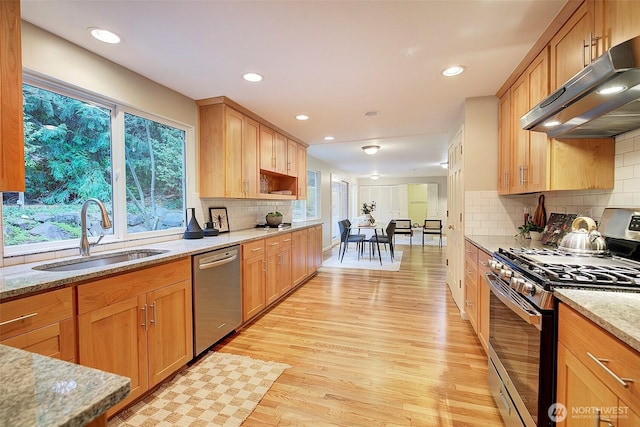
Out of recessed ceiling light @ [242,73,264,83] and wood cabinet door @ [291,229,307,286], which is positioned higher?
recessed ceiling light @ [242,73,264,83]

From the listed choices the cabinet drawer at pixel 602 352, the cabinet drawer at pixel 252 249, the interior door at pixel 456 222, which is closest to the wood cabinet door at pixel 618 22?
the cabinet drawer at pixel 602 352

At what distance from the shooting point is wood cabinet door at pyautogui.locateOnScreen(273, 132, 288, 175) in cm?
400

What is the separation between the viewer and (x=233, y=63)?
85.6 inches

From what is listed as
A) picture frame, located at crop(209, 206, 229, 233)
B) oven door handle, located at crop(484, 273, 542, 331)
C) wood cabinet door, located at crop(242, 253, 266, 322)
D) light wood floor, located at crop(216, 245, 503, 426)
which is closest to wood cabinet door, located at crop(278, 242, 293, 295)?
light wood floor, located at crop(216, 245, 503, 426)

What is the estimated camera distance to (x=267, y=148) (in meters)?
3.76

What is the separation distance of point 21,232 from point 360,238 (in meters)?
4.97

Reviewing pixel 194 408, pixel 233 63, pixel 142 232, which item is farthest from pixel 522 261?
pixel 142 232

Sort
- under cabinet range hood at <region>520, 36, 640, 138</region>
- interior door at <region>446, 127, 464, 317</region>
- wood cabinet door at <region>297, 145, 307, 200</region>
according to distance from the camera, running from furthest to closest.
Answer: wood cabinet door at <region>297, 145, 307, 200</region> → interior door at <region>446, 127, 464, 317</region> → under cabinet range hood at <region>520, 36, 640, 138</region>

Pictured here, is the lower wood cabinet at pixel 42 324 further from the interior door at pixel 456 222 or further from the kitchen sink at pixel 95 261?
the interior door at pixel 456 222

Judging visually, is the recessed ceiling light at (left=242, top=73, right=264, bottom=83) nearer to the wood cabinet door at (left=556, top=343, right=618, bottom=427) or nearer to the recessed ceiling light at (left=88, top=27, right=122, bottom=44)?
the recessed ceiling light at (left=88, top=27, right=122, bottom=44)

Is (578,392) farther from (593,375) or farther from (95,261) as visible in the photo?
(95,261)

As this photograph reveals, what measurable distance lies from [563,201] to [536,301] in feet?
5.30

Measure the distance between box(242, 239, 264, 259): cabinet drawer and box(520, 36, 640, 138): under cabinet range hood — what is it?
2357 millimetres

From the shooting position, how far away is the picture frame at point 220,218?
319 cm
